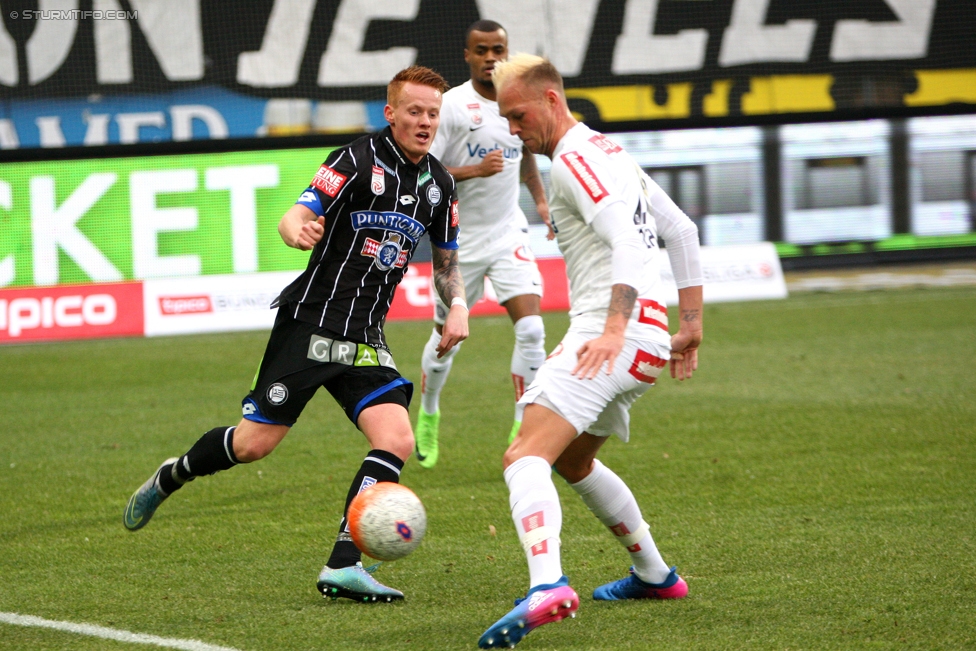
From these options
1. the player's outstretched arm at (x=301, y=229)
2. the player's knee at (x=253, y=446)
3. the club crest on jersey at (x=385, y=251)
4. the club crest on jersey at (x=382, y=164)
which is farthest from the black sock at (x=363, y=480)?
the club crest on jersey at (x=382, y=164)

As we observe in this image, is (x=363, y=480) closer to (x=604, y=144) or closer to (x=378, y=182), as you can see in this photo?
(x=378, y=182)

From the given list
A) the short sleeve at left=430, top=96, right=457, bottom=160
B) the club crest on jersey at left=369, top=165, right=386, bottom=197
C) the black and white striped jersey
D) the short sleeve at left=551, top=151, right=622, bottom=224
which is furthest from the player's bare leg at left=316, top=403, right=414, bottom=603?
the short sleeve at left=430, top=96, right=457, bottom=160

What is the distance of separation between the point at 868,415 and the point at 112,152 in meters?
12.8

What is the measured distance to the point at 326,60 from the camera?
22812 mm

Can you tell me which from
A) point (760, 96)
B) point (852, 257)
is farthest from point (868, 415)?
point (760, 96)

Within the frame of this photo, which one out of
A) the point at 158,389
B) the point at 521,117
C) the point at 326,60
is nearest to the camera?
the point at 521,117

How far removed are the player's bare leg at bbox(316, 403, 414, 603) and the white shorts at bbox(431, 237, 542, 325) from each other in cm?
283

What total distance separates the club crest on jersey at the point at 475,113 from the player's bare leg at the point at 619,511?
11.7ft

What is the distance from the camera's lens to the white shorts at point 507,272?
756 centimetres

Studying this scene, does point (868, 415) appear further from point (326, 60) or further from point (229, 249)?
point (326, 60)

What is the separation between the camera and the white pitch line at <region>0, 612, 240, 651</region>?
3896 millimetres

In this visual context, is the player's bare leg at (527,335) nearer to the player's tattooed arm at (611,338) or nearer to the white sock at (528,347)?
the white sock at (528,347)

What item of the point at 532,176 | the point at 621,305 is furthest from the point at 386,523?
the point at 532,176

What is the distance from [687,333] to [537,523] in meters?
0.93
